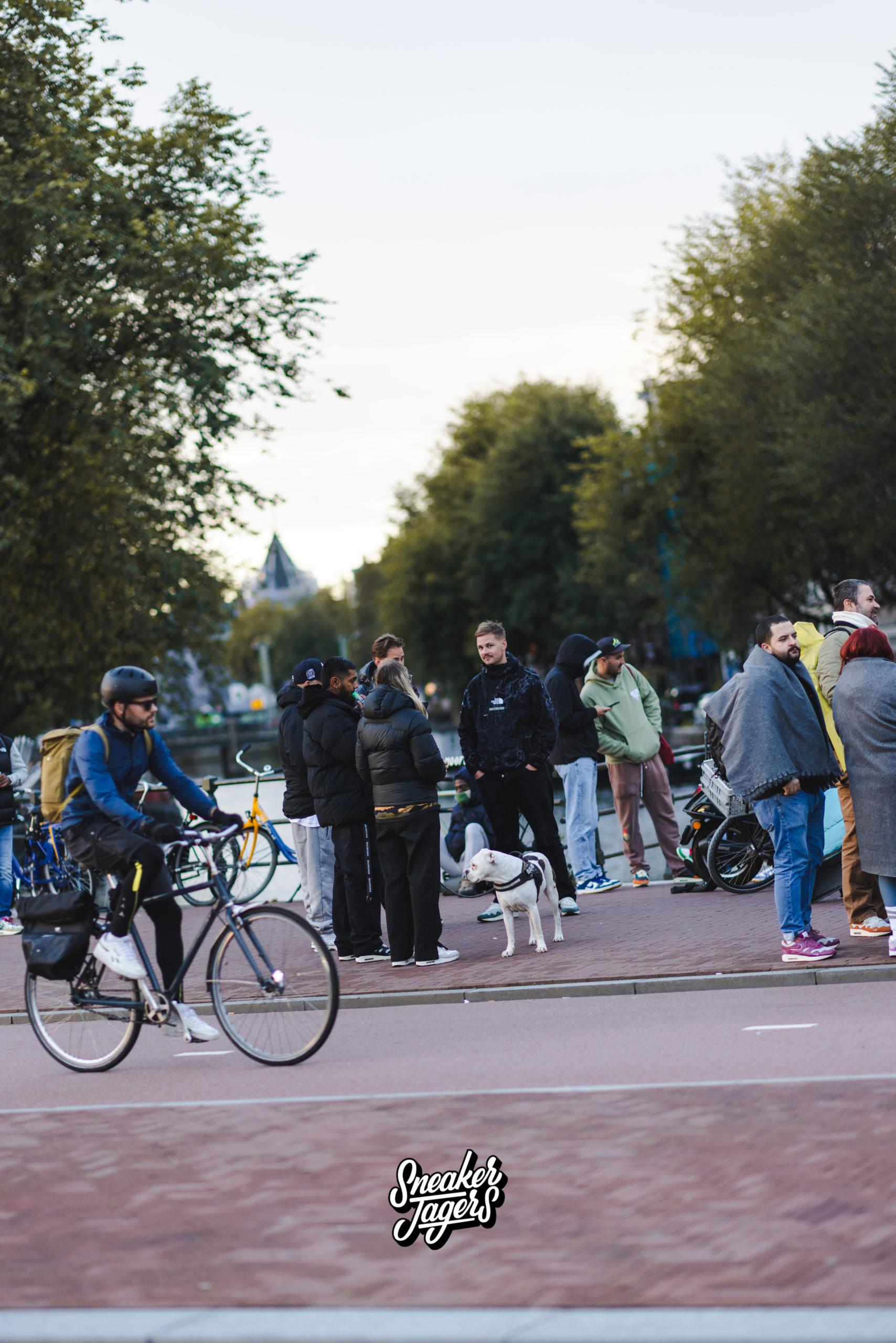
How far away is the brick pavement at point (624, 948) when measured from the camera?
9211 millimetres

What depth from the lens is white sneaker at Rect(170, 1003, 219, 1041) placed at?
771 centimetres

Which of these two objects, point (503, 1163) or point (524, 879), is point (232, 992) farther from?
Answer: point (524, 879)

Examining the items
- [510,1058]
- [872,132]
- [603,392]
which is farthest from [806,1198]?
[603,392]

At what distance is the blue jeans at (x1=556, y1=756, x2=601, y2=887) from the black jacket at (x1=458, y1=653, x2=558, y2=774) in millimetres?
1771

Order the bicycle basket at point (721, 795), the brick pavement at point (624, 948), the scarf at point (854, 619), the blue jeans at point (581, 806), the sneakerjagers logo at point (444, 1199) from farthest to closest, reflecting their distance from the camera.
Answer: the blue jeans at point (581, 806) → the bicycle basket at point (721, 795) → the scarf at point (854, 619) → the brick pavement at point (624, 948) → the sneakerjagers logo at point (444, 1199)

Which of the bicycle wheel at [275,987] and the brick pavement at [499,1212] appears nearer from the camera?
the brick pavement at [499,1212]

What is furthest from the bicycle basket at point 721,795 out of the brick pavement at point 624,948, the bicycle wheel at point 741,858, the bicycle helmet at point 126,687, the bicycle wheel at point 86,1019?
the bicycle helmet at point 126,687

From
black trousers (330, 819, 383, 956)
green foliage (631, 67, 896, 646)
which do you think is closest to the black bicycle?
black trousers (330, 819, 383, 956)

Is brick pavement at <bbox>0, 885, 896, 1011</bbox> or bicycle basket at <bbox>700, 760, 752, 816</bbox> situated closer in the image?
brick pavement at <bbox>0, 885, 896, 1011</bbox>

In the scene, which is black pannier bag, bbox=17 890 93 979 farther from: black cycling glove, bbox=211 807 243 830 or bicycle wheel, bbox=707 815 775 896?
bicycle wheel, bbox=707 815 775 896

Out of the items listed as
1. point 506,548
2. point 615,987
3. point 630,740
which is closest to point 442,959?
point 615,987

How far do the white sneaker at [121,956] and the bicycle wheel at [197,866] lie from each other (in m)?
0.34

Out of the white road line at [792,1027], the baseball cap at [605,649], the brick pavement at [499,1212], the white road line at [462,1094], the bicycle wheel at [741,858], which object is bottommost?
the white road line at [792,1027]

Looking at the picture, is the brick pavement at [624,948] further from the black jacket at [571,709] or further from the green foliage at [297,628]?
the green foliage at [297,628]
